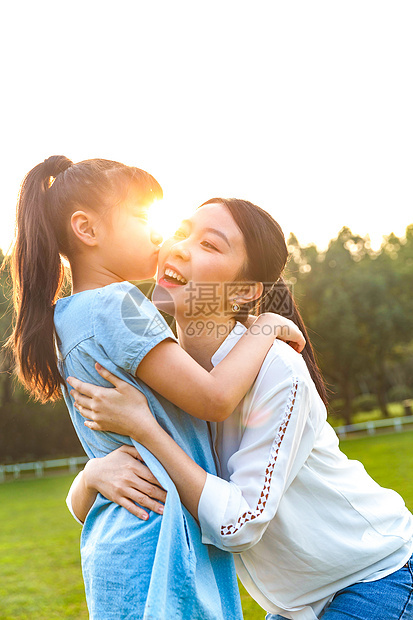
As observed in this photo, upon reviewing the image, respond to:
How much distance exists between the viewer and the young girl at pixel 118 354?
185 centimetres

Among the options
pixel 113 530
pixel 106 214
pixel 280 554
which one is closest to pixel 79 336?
pixel 106 214

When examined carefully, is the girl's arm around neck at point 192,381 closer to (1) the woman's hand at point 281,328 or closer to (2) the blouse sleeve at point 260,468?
(2) the blouse sleeve at point 260,468

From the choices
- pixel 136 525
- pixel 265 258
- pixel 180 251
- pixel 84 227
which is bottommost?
pixel 136 525

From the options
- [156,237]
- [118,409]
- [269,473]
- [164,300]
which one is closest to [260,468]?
[269,473]

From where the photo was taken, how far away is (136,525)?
1914 millimetres

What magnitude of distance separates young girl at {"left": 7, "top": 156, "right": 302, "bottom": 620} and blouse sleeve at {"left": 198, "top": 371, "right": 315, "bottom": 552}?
0.33ft

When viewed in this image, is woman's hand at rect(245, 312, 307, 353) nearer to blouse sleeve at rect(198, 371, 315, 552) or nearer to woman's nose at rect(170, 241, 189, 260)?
blouse sleeve at rect(198, 371, 315, 552)

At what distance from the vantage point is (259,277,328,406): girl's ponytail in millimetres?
2732

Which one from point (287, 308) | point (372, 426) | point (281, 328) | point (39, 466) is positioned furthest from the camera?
point (372, 426)

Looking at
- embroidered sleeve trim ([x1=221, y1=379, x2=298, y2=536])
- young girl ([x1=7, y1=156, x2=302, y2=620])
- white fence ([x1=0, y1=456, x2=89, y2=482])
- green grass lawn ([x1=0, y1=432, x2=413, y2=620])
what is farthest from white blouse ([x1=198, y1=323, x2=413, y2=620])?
white fence ([x1=0, y1=456, x2=89, y2=482])

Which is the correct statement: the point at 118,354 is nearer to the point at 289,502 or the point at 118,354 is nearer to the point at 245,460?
the point at 245,460

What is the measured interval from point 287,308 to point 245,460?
3.25 ft

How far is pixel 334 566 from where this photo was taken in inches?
81.1

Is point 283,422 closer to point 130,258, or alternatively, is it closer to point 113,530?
point 113,530
